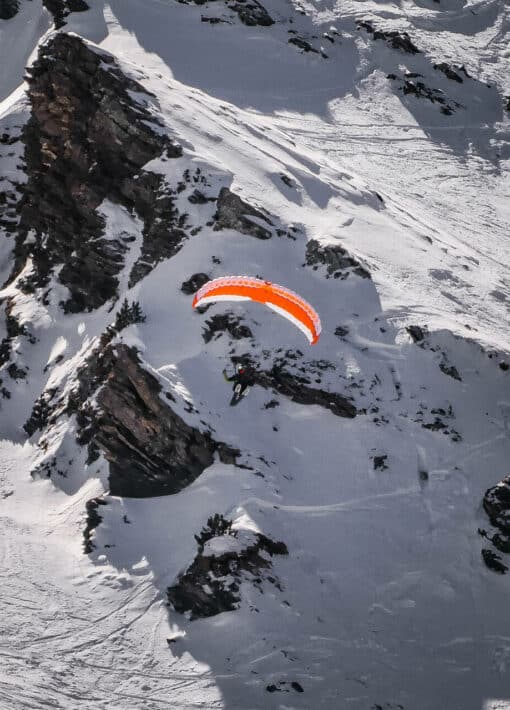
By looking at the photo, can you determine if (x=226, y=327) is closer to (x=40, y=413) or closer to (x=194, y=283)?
(x=194, y=283)

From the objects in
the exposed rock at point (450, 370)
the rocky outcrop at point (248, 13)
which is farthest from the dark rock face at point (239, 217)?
the rocky outcrop at point (248, 13)

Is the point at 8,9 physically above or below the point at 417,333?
below

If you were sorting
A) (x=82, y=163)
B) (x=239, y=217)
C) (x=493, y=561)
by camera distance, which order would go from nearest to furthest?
(x=493, y=561) → (x=239, y=217) → (x=82, y=163)

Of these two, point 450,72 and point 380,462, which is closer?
point 380,462

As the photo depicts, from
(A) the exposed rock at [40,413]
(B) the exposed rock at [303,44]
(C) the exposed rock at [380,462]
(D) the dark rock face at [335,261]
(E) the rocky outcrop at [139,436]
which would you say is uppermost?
(B) the exposed rock at [303,44]

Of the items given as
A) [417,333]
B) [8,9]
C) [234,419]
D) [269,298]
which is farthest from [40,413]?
[8,9]

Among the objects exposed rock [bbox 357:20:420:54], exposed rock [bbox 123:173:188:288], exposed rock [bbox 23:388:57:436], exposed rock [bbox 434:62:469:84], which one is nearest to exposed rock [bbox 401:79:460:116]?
exposed rock [bbox 434:62:469:84]

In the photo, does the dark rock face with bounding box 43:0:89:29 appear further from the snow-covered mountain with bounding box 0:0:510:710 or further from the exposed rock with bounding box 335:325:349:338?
the exposed rock with bounding box 335:325:349:338

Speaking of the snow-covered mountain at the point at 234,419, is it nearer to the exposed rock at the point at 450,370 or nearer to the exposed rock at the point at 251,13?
the exposed rock at the point at 450,370
